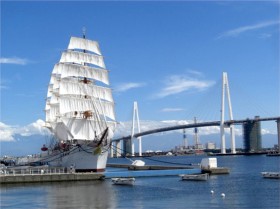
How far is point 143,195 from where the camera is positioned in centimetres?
3500

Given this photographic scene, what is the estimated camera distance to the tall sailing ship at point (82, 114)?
56.3 m

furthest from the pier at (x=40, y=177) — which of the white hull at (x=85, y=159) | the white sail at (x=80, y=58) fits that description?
the white sail at (x=80, y=58)

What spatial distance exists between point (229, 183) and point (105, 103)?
25357 millimetres

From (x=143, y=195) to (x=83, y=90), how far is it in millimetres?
31115

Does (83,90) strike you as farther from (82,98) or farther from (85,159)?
(85,159)

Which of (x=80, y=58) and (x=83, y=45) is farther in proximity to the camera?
(x=83, y=45)

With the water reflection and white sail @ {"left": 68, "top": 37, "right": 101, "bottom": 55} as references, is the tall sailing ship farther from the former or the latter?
the water reflection

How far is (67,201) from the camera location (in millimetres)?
31766

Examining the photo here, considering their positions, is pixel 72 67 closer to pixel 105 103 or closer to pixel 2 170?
pixel 105 103

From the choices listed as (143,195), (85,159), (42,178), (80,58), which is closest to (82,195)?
(143,195)

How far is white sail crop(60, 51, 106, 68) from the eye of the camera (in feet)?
222

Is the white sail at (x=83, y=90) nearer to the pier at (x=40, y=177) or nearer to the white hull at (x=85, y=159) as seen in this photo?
the white hull at (x=85, y=159)

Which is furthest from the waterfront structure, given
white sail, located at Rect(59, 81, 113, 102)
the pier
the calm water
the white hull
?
the calm water

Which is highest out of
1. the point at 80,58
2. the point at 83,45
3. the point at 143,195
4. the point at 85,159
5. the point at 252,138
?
the point at 83,45
